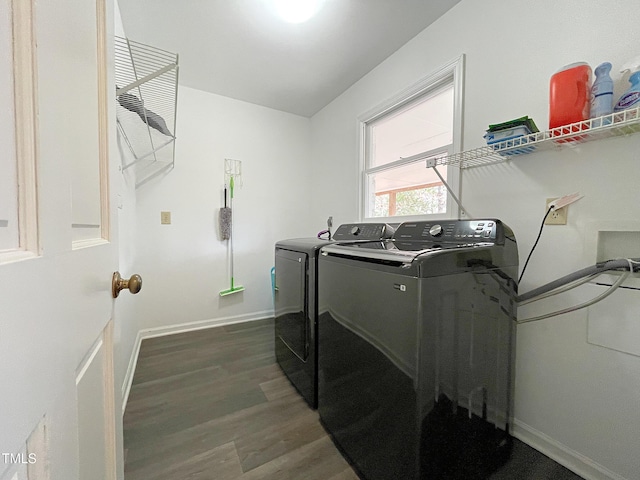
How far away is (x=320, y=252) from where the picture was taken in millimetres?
1484

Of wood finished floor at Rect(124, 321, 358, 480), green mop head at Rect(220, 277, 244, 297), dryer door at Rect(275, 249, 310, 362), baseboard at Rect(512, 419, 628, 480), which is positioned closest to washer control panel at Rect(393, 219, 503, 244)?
dryer door at Rect(275, 249, 310, 362)

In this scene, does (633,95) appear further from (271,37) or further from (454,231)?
(271,37)

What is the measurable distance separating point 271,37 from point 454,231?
6.23ft

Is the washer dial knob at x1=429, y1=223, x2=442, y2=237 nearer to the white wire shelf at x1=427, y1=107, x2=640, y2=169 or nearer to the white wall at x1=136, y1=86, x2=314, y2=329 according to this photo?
the white wire shelf at x1=427, y1=107, x2=640, y2=169

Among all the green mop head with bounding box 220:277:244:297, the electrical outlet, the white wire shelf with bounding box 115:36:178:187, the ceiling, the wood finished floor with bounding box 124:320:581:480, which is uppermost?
the ceiling

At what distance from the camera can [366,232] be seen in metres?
2.01

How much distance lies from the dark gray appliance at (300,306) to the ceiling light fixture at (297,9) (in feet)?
4.84

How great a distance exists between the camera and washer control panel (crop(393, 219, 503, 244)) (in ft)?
3.88

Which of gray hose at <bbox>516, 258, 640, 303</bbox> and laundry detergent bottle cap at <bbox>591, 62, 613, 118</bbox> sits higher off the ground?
laundry detergent bottle cap at <bbox>591, 62, 613, 118</bbox>

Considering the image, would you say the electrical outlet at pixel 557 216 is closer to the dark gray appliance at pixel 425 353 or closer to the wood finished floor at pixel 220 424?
the dark gray appliance at pixel 425 353

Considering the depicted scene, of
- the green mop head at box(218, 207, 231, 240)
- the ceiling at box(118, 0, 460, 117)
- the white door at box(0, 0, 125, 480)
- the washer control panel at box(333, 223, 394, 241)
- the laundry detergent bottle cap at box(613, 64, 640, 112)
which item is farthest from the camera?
the green mop head at box(218, 207, 231, 240)

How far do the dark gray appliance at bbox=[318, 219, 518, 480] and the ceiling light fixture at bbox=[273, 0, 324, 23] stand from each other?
1544 mm

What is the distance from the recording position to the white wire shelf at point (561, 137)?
0.94 meters

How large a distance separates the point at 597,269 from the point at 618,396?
0.54 metres
